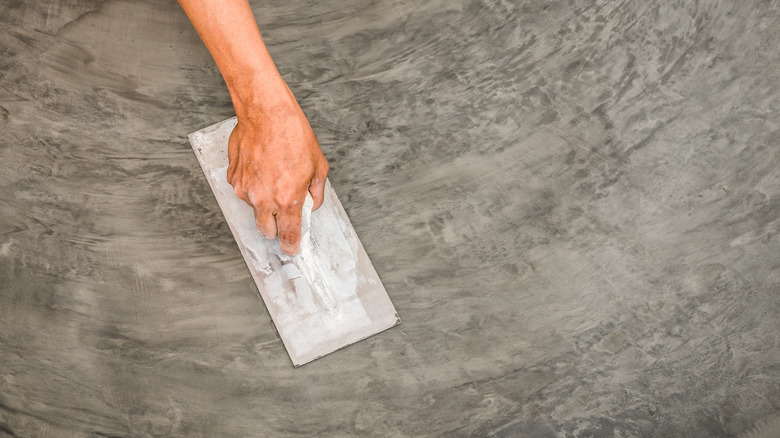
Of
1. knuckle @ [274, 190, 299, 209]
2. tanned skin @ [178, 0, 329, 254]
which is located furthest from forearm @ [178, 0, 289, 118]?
knuckle @ [274, 190, 299, 209]

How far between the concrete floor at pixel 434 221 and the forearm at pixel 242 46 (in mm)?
195

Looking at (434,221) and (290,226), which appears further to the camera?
(434,221)

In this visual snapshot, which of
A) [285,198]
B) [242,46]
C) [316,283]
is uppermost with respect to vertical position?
[242,46]

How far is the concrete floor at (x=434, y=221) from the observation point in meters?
1.00

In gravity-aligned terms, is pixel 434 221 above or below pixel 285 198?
below

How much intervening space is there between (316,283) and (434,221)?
0.26m

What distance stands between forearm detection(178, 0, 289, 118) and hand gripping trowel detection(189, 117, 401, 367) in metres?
0.22

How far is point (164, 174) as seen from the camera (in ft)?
3.47

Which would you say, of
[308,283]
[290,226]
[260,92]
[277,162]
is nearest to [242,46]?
[260,92]

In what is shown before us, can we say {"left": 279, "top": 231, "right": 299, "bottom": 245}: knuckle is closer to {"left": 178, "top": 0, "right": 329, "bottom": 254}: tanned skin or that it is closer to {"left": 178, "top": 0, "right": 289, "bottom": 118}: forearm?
{"left": 178, "top": 0, "right": 329, "bottom": 254}: tanned skin

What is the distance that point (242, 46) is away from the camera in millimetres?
895

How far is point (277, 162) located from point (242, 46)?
208 mm

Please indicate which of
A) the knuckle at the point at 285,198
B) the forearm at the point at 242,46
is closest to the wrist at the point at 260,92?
the forearm at the point at 242,46

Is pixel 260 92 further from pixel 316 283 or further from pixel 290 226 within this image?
pixel 316 283
